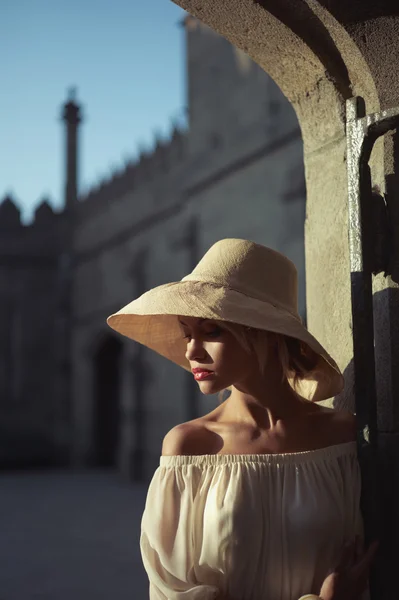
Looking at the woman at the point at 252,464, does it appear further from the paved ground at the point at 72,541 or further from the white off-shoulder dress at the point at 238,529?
the paved ground at the point at 72,541

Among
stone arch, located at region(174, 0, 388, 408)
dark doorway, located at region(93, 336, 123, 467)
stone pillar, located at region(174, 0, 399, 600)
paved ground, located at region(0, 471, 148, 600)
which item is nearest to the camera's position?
stone pillar, located at region(174, 0, 399, 600)

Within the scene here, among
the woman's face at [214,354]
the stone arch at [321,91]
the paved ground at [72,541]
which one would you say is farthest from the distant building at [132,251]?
the woman's face at [214,354]

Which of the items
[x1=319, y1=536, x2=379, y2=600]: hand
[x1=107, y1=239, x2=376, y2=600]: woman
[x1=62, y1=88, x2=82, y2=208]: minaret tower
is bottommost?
[x1=319, y1=536, x2=379, y2=600]: hand

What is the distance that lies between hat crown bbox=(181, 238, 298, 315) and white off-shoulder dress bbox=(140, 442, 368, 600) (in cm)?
35

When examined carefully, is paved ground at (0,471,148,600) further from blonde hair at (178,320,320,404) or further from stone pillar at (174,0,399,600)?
blonde hair at (178,320,320,404)

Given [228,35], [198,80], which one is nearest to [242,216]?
[198,80]

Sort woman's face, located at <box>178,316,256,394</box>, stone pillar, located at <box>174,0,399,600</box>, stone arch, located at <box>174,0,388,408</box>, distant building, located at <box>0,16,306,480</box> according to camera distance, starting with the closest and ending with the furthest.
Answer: woman's face, located at <box>178,316,256,394</box>, stone pillar, located at <box>174,0,399,600</box>, stone arch, located at <box>174,0,388,408</box>, distant building, located at <box>0,16,306,480</box>

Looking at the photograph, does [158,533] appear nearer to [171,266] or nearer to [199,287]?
[199,287]

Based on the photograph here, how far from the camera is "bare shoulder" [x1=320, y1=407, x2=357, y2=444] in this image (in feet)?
5.48

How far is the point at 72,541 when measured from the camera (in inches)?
306

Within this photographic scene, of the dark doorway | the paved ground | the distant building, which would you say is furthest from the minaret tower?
the paved ground

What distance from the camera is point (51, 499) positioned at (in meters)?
11.3

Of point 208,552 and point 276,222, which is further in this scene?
point 276,222

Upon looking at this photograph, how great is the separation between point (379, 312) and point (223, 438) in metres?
0.50
